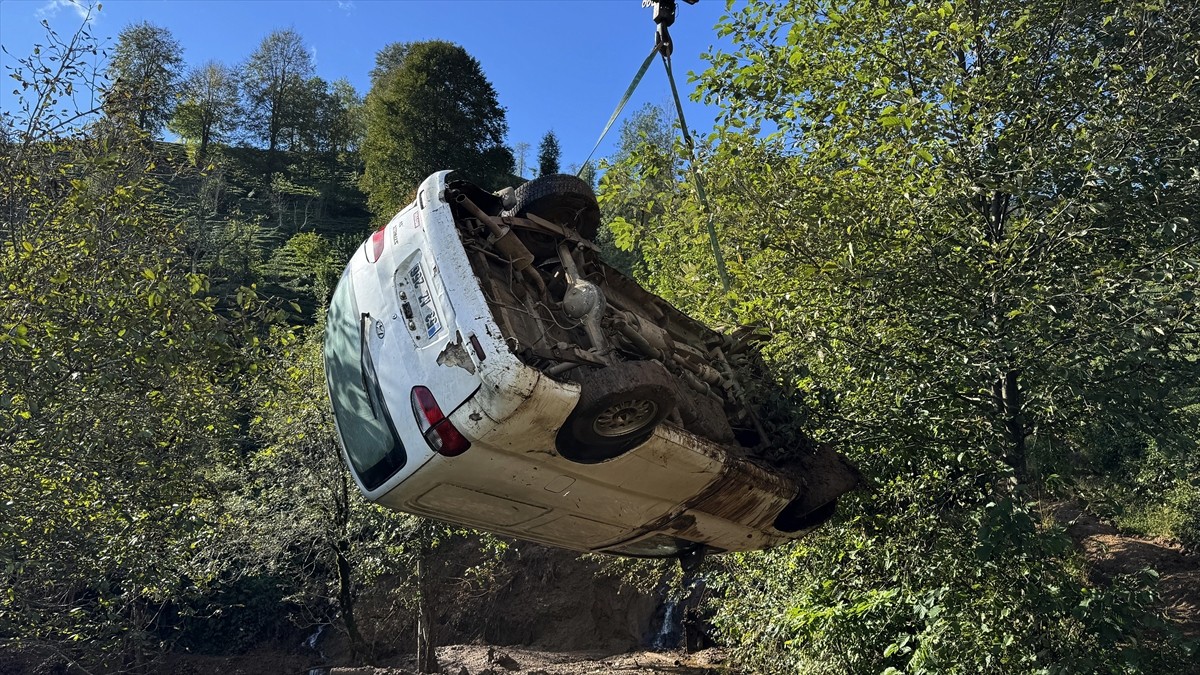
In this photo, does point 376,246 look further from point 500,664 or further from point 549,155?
point 549,155

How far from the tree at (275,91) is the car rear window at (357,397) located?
1982 inches

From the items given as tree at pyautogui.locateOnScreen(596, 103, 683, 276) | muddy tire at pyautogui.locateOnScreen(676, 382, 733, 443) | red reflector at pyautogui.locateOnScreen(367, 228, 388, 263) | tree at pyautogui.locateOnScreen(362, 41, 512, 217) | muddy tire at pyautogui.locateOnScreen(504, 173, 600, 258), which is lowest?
muddy tire at pyautogui.locateOnScreen(676, 382, 733, 443)

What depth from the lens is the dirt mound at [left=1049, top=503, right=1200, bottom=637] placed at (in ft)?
27.6

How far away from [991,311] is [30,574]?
23.2ft

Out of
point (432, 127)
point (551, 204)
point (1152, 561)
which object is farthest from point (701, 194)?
point (432, 127)

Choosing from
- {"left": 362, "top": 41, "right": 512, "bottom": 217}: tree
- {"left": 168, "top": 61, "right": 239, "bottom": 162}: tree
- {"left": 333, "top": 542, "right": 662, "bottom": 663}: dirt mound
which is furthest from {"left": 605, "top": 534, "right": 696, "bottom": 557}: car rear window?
{"left": 168, "top": 61, "right": 239, "bottom": 162}: tree

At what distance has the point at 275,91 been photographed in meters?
52.7

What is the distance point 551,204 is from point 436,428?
175 centimetres

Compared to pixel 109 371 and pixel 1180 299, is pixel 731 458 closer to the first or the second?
pixel 1180 299

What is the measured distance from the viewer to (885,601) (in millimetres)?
5109

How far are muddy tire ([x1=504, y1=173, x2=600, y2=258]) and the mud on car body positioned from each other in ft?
0.04

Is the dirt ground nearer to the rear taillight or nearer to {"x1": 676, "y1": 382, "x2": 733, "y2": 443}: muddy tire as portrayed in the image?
{"x1": 676, "y1": 382, "x2": 733, "y2": 443}: muddy tire

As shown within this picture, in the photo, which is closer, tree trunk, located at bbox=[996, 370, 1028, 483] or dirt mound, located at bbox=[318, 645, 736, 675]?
tree trunk, located at bbox=[996, 370, 1028, 483]

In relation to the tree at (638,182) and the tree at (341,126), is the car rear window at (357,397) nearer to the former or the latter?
the tree at (638,182)
